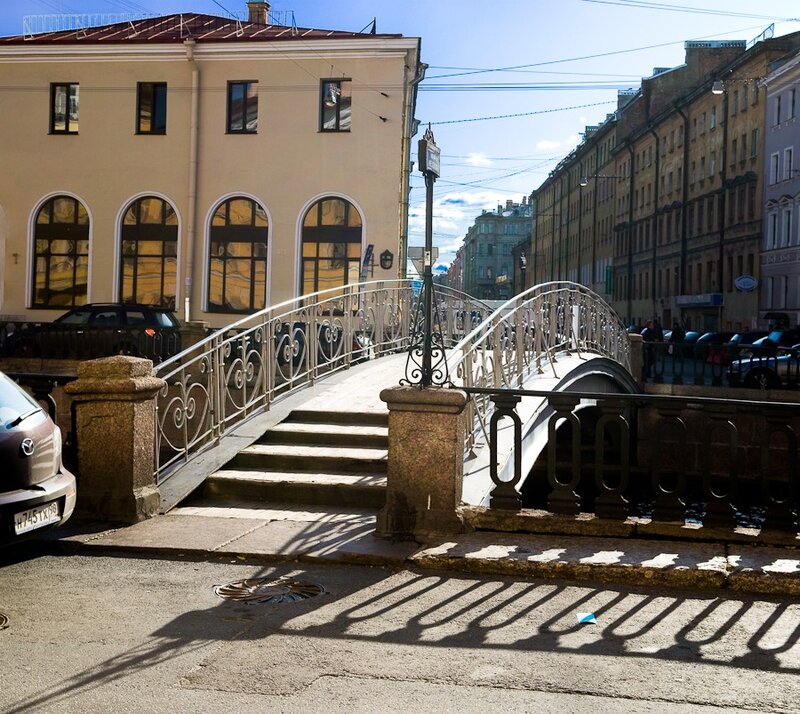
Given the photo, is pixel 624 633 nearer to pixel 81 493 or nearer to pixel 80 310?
pixel 81 493

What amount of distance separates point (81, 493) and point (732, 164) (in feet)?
163

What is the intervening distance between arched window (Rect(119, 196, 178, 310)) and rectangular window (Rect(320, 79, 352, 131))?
5.02 m

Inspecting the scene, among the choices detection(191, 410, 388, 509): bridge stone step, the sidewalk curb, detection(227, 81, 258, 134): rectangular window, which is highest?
detection(227, 81, 258, 134): rectangular window

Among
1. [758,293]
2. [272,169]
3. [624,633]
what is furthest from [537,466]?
[758,293]

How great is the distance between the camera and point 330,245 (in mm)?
28906

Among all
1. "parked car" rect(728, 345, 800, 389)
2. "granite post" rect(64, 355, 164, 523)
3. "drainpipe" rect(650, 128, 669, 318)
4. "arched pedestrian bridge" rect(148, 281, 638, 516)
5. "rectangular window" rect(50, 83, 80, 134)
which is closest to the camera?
"granite post" rect(64, 355, 164, 523)

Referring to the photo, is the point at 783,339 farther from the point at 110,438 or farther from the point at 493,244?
the point at 493,244

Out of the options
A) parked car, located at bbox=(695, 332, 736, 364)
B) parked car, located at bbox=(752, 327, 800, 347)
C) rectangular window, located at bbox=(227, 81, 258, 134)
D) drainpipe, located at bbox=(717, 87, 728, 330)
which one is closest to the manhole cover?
parked car, located at bbox=(695, 332, 736, 364)

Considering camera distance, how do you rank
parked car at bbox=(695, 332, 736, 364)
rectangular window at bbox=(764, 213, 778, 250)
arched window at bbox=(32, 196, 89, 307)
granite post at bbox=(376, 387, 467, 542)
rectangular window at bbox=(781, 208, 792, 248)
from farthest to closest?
rectangular window at bbox=(764, 213, 778, 250) < rectangular window at bbox=(781, 208, 792, 248) < arched window at bbox=(32, 196, 89, 307) < parked car at bbox=(695, 332, 736, 364) < granite post at bbox=(376, 387, 467, 542)

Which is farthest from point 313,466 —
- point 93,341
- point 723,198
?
point 723,198

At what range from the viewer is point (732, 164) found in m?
52.9

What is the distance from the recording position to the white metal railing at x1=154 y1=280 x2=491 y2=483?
10.0 metres

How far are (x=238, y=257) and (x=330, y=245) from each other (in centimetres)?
263

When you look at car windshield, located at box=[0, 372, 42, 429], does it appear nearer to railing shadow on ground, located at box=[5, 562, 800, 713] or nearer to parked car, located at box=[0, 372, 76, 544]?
parked car, located at box=[0, 372, 76, 544]
